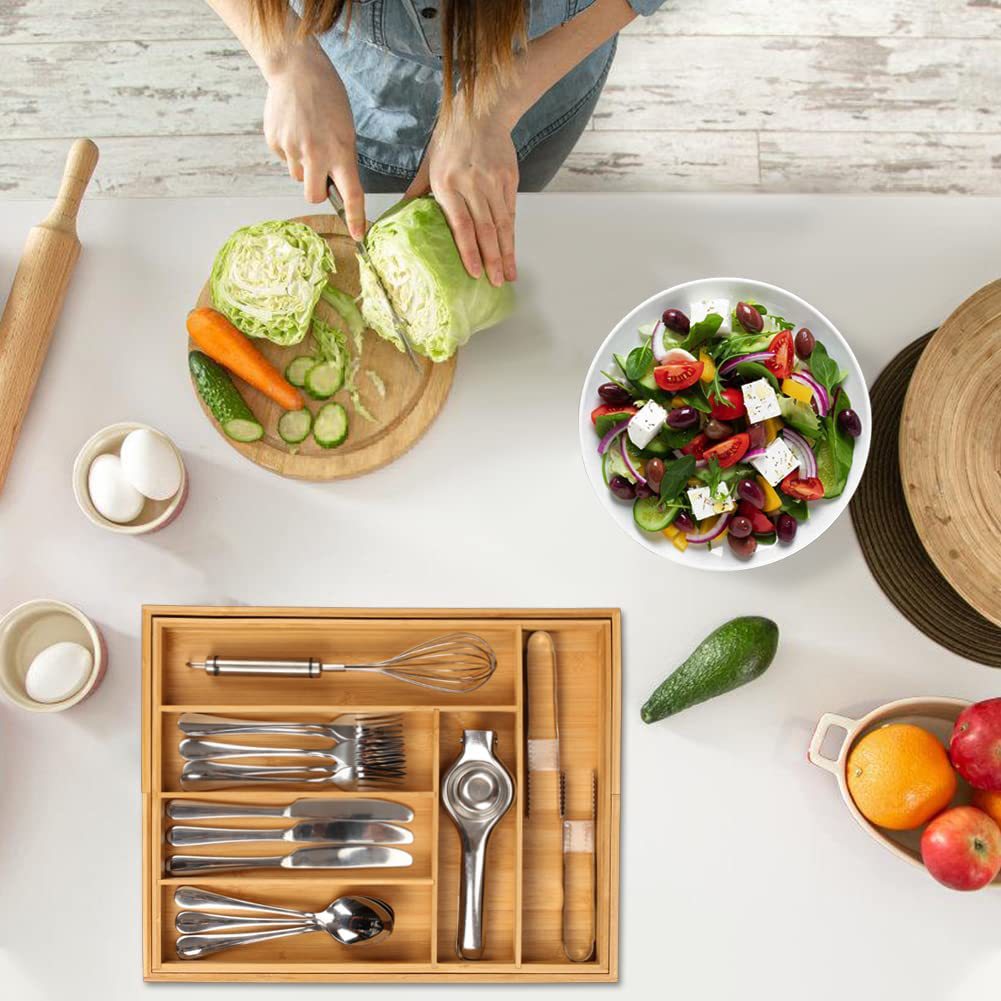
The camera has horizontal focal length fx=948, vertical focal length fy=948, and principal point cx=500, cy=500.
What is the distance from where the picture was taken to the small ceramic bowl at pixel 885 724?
4.56 feet

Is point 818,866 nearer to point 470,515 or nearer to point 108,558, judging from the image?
point 470,515

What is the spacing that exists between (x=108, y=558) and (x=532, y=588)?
26.6 inches

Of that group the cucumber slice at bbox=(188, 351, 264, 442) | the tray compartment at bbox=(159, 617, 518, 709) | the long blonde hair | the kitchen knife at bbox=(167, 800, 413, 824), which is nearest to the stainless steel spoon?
the kitchen knife at bbox=(167, 800, 413, 824)

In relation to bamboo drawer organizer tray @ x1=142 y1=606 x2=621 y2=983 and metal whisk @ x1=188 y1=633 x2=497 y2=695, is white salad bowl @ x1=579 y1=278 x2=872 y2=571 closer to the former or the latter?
bamboo drawer organizer tray @ x1=142 y1=606 x2=621 y2=983

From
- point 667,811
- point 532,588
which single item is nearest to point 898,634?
point 667,811

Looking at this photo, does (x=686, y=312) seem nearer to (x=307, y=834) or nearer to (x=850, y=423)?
(x=850, y=423)

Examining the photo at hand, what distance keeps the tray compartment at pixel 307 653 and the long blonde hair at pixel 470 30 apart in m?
0.81

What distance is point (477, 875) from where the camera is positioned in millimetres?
1457

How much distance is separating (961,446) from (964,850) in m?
0.57

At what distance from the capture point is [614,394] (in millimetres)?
1357

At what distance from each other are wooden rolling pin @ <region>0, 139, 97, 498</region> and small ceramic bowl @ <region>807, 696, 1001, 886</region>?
1.32 meters

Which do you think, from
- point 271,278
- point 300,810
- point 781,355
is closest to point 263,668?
point 300,810

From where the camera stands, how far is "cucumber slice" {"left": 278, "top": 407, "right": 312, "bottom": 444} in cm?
147

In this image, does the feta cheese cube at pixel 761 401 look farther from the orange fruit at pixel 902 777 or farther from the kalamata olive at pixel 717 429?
the orange fruit at pixel 902 777
